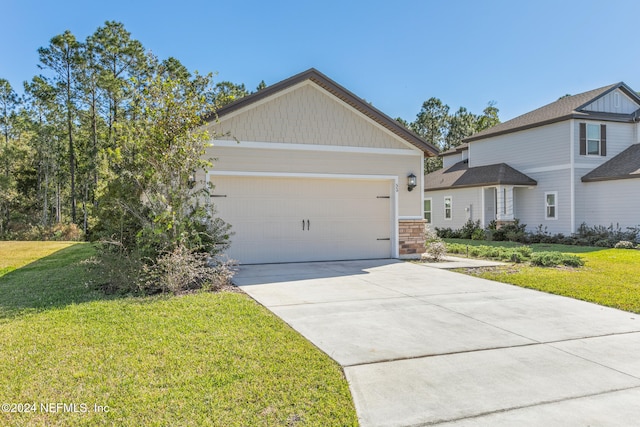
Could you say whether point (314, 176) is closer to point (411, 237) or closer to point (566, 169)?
point (411, 237)

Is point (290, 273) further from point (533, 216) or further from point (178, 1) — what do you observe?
point (533, 216)

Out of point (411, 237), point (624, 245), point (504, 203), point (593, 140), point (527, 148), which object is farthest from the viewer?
point (527, 148)

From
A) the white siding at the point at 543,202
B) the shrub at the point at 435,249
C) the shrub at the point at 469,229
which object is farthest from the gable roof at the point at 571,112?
the shrub at the point at 435,249

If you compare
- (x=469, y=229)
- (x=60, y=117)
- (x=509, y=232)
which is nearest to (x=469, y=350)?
(x=509, y=232)

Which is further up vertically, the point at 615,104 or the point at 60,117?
the point at 60,117

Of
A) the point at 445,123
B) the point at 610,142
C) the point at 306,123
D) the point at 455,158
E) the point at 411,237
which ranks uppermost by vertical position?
the point at 445,123

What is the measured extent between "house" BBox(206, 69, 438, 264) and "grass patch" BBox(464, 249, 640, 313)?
2.95 m

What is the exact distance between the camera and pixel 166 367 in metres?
3.71

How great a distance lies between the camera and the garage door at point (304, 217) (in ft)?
34.2

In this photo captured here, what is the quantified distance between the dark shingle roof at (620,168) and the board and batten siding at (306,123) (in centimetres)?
1033

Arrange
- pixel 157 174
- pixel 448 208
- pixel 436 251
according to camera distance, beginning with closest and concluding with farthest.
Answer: pixel 157 174, pixel 436 251, pixel 448 208

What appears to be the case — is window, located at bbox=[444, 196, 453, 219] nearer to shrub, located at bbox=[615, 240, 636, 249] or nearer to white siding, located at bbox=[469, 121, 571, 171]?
white siding, located at bbox=[469, 121, 571, 171]

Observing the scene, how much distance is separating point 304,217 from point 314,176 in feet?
3.52

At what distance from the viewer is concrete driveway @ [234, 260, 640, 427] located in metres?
3.11
